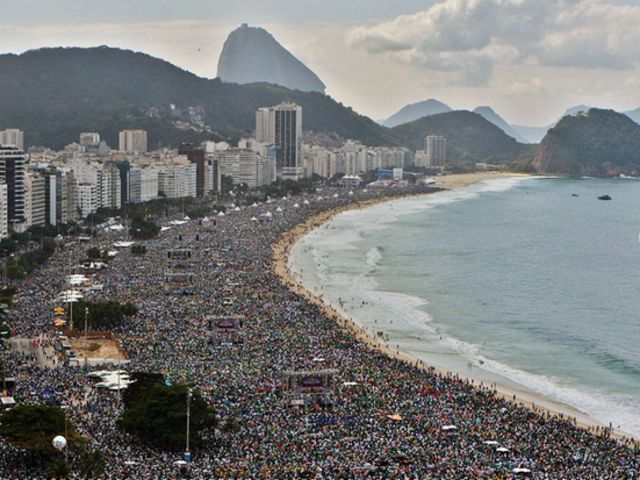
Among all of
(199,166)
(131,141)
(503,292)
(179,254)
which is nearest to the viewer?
(503,292)

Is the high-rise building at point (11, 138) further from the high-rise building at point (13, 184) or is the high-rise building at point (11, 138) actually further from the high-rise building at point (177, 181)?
the high-rise building at point (13, 184)

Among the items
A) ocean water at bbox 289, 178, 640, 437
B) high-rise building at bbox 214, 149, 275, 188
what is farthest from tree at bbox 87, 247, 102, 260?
high-rise building at bbox 214, 149, 275, 188

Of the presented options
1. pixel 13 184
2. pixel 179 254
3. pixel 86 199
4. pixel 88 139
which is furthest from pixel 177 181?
pixel 179 254

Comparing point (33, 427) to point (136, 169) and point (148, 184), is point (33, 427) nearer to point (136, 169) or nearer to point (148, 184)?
point (136, 169)

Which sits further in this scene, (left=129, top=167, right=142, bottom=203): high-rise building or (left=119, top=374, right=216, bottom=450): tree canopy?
(left=129, top=167, right=142, bottom=203): high-rise building

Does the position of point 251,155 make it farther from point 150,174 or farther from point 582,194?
point 582,194

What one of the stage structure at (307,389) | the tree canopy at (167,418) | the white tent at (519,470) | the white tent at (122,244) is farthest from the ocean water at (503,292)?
the tree canopy at (167,418)

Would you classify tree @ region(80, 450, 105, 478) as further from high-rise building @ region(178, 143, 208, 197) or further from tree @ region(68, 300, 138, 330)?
high-rise building @ region(178, 143, 208, 197)
